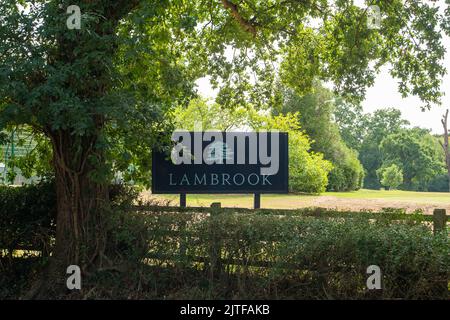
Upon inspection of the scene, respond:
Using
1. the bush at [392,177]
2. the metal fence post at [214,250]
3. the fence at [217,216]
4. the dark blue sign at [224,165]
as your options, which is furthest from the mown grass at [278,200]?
the bush at [392,177]

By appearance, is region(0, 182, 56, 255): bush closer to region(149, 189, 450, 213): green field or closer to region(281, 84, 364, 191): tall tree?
region(149, 189, 450, 213): green field

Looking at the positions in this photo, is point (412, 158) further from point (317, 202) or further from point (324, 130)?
point (317, 202)

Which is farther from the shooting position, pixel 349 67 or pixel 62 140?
pixel 349 67

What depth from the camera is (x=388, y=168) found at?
188ft

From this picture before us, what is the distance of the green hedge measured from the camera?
6.35 metres

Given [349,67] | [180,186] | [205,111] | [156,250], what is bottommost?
[156,250]

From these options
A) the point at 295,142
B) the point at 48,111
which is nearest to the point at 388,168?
the point at 295,142

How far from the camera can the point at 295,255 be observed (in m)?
6.79

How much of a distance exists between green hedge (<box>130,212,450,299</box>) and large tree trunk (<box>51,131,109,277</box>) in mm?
655

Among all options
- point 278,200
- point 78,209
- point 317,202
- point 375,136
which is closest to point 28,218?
point 78,209

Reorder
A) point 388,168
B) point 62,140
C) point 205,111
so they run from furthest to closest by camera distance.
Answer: point 388,168 < point 205,111 < point 62,140

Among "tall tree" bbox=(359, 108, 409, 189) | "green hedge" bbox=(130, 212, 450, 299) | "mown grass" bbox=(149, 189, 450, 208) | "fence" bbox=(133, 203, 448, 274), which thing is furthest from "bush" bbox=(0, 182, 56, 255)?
"tall tree" bbox=(359, 108, 409, 189)
